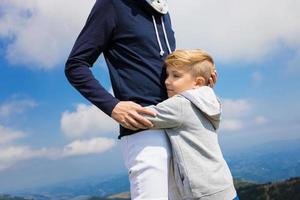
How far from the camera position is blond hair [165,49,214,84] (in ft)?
9.52

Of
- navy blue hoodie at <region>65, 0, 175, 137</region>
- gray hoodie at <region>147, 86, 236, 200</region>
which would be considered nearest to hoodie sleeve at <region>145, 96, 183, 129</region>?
gray hoodie at <region>147, 86, 236, 200</region>

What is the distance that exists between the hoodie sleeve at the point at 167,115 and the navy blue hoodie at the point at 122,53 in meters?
0.14

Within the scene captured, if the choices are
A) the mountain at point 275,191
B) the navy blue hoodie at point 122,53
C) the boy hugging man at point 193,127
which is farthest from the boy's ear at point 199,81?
the mountain at point 275,191

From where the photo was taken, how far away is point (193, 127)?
2830mm

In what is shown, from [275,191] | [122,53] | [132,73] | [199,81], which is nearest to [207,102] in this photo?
[199,81]

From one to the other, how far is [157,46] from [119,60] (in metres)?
0.27

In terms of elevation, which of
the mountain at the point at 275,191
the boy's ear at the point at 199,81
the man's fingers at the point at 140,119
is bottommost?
the mountain at the point at 275,191

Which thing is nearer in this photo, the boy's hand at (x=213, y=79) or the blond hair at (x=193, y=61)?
the blond hair at (x=193, y=61)

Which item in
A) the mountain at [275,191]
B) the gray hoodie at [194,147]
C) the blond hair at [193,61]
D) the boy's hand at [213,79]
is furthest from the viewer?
the mountain at [275,191]

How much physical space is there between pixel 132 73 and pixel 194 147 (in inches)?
25.0

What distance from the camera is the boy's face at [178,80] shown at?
2928 mm

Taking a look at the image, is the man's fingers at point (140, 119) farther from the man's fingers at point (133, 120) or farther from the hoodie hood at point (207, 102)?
the hoodie hood at point (207, 102)

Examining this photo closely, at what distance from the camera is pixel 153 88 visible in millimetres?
2943

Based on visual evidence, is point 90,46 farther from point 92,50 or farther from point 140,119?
point 140,119
